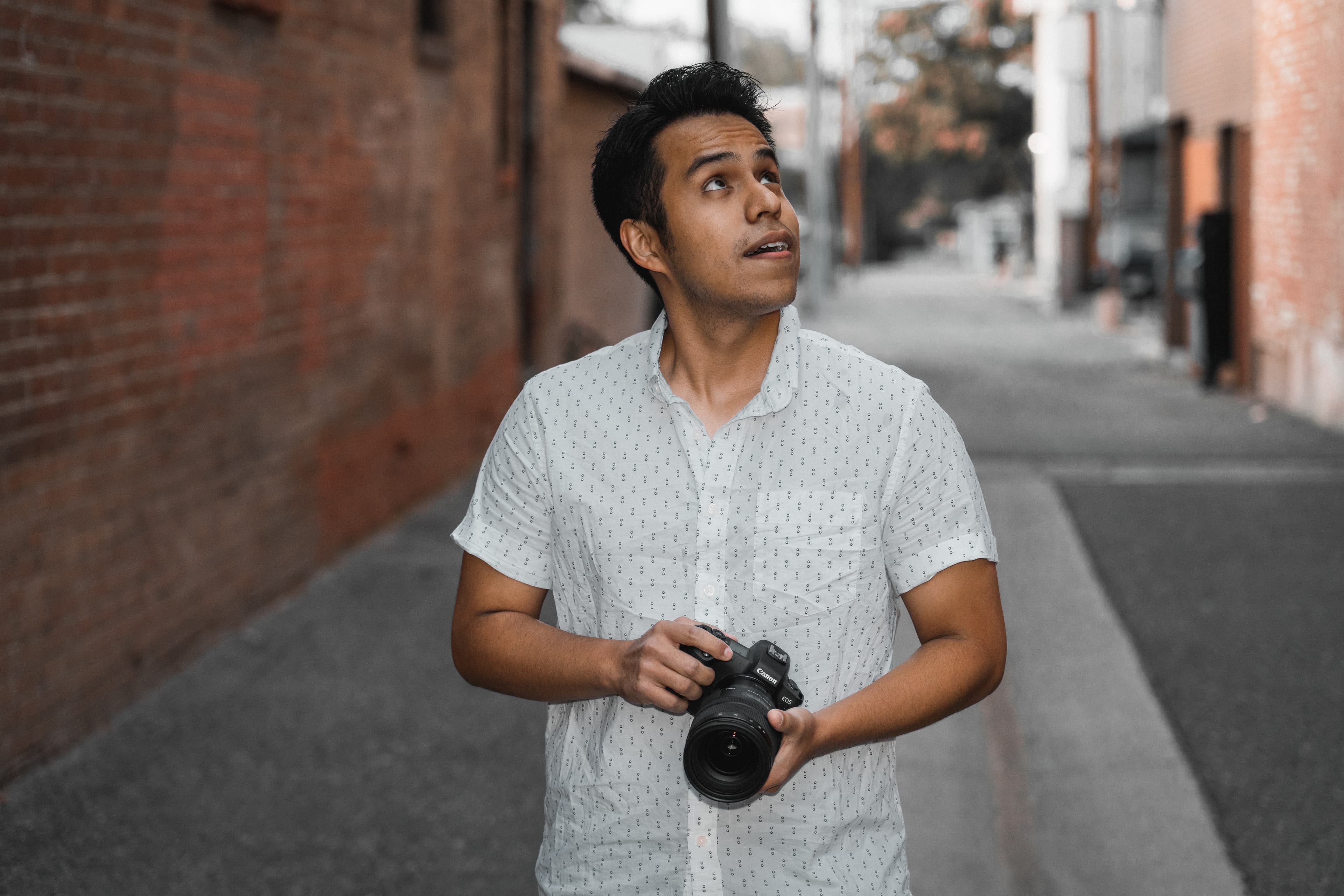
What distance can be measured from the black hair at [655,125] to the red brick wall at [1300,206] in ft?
35.1

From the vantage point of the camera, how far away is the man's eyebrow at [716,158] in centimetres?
224

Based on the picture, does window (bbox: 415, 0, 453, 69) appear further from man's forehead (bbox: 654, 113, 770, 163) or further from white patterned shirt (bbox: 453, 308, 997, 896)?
white patterned shirt (bbox: 453, 308, 997, 896)

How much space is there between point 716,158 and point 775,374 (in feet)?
1.08

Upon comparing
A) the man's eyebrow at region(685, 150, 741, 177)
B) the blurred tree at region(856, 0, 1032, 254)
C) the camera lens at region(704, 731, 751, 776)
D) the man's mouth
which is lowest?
the camera lens at region(704, 731, 751, 776)

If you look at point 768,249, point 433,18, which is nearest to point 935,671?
point 768,249

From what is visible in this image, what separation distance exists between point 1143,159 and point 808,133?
6.89 metres

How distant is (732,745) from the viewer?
6.39 feet

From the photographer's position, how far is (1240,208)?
→ 1531 cm

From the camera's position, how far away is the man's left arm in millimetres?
2059

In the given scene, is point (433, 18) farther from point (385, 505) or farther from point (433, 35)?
point (385, 505)

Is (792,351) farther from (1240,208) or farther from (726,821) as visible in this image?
(1240,208)

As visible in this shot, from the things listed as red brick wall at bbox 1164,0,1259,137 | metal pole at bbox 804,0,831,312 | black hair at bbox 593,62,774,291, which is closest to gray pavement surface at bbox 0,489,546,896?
black hair at bbox 593,62,774,291

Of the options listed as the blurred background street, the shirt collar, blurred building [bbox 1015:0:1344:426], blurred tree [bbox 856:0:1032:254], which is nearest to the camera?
the shirt collar

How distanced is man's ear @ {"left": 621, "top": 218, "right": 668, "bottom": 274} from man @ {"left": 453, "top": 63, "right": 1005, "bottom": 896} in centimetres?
2
